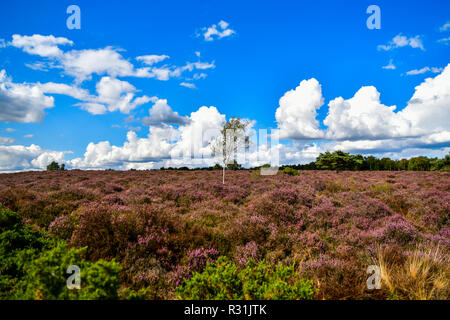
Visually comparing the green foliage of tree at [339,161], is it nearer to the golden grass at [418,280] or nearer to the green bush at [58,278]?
the golden grass at [418,280]

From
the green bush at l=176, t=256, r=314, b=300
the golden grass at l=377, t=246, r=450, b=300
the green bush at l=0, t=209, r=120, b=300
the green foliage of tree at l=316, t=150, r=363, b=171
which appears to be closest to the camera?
the green bush at l=0, t=209, r=120, b=300

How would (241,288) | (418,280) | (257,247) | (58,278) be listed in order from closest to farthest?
(58,278) → (241,288) → (418,280) → (257,247)

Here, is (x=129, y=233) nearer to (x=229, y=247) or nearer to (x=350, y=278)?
(x=229, y=247)

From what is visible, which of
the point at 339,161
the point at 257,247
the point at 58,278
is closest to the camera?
the point at 58,278

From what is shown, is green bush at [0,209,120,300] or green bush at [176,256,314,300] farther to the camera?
green bush at [176,256,314,300]

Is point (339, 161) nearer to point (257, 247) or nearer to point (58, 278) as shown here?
point (257, 247)

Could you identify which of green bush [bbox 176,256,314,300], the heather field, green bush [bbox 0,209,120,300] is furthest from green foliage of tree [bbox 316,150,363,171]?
green bush [bbox 0,209,120,300]

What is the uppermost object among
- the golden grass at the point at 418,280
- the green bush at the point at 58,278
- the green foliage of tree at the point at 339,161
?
the green foliage of tree at the point at 339,161

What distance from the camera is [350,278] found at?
389cm

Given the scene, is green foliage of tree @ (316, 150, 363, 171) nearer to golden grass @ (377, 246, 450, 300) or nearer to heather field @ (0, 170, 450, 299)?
heather field @ (0, 170, 450, 299)

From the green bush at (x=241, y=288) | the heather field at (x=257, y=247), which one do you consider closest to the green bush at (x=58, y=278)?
the heather field at (x=257, y=247)

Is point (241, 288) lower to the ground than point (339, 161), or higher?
lower

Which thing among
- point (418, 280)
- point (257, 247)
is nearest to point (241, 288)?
point (257, 247)

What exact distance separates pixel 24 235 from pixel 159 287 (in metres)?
2.94
